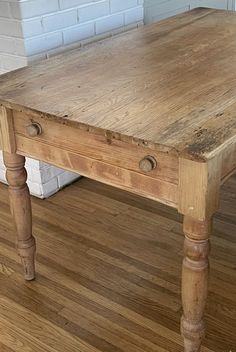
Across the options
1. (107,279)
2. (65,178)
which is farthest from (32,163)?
(107,279)

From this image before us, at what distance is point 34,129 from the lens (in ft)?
4.76

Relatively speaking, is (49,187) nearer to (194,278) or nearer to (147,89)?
(147,89)

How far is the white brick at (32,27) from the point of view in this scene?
2033 mm

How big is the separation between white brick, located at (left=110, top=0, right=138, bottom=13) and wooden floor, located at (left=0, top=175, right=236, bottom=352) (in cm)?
82

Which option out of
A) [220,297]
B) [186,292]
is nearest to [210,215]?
[186,292]

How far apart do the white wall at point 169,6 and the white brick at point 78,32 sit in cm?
51

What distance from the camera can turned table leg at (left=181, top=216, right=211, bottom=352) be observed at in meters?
1.28

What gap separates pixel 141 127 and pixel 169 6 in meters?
1.72

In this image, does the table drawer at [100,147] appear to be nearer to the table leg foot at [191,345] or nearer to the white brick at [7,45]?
the table leg foot at [191,345]

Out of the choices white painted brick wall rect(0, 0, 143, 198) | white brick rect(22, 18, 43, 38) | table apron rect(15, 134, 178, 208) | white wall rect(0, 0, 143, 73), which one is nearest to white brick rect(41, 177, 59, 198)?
white painted brick wall rect(0, 0, 143, 198)

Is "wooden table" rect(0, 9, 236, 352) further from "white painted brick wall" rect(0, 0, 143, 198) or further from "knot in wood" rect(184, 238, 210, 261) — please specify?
"white painted brick wall" rect(0, 0, 143, 198)

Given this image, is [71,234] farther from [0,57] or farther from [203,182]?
[203,182]

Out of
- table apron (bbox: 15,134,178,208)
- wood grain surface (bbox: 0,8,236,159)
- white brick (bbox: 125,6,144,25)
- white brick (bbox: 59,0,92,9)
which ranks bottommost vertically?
table apron (bbox: 15,134,178,208)

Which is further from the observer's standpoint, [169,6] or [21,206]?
[169,6]
